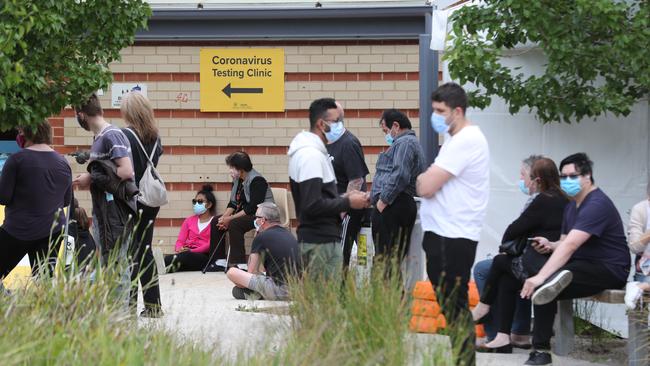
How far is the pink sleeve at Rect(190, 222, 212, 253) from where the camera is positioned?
13.7 m

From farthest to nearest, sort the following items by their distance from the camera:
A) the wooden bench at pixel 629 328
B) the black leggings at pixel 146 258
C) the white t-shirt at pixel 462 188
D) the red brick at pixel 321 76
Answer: the red brick at pixel 321 76 → the black leggings at pixel 146 258 → the wooden bench at pixel 629 328 → the white t-shirt at pixel 462 188

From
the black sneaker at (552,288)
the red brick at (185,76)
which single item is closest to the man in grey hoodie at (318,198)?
the black sneaker at (552,288)

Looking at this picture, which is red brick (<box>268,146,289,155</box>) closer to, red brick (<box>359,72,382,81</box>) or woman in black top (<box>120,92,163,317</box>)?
red brick (<box>359,72,382,81</box>)

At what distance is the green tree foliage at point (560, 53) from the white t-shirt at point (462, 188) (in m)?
2.58

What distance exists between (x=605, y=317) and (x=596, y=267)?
1248 mm

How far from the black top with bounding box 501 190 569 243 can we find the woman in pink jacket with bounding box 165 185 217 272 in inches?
232

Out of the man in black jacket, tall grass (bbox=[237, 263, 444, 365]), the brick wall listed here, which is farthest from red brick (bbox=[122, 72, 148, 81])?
tall grass (bbox=[237, 263, 444, 365])

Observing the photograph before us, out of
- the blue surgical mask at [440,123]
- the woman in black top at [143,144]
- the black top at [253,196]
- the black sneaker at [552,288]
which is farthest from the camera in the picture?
the black top at [253,196]

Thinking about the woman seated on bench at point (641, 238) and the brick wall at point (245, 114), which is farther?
the brick wall at point (245, 114)

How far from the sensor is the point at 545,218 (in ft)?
27.9

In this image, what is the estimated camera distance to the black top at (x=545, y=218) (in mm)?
8508

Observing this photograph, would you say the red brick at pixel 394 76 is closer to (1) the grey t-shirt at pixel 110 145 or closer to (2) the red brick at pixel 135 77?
(2) the red brick at pixel 135 77

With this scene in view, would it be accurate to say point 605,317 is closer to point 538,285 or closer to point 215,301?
point 538,285

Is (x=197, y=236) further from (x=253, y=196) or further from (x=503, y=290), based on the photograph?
(x=503, y=290)
